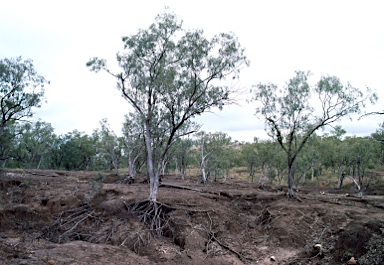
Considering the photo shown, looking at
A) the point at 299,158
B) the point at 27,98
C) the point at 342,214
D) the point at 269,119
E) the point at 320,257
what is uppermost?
the point at 27,98

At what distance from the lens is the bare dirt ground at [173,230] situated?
9.94 meters

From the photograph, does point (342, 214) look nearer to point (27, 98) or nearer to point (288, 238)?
point (288, 238)

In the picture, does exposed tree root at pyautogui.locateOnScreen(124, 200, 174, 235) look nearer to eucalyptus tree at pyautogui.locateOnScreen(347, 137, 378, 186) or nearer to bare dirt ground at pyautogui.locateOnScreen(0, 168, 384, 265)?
bare dirt ground at pyautogui.locateOnScreen(0, 168, 384, 265)

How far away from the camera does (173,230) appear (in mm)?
12438

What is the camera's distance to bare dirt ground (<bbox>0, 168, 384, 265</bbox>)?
32.6ft

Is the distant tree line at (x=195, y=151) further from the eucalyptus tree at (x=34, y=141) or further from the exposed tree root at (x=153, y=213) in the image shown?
the exposed tree root at (x=153, y=213)

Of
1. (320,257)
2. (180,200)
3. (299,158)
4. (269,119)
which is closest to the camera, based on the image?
(320,257)

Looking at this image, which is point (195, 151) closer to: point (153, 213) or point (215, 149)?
point (215, 149)

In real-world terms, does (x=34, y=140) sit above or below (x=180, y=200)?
above

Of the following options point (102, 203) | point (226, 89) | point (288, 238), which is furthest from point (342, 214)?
point (102, 203)

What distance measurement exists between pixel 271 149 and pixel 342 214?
2024 centimetres

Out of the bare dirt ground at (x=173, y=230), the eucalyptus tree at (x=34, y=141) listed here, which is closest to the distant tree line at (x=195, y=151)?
the eucalyptus tree at (x=34, y=141)

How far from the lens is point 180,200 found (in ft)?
49.9

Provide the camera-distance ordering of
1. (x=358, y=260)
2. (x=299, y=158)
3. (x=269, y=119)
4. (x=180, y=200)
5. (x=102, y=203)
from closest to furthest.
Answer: (x=358, y=260) < (x=102, y=203) < (x=180, y=200) < (x=269, y=119) < (x=299, y=158)
